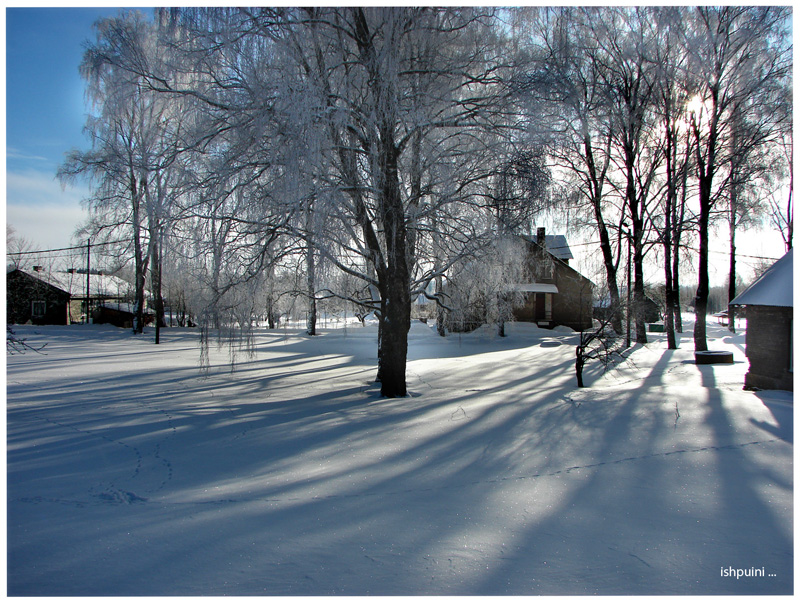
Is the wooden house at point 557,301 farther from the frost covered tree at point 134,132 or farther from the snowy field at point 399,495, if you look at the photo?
the frost covered tree at point 134,132

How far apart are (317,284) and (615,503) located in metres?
5.25

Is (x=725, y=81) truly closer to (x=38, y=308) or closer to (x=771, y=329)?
(x=771, y=329)

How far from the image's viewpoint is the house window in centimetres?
3728

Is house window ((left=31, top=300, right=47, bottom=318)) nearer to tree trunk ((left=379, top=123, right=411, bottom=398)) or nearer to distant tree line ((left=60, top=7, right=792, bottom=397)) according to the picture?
distant tree line ((left=60, top=7, right=792, bottom=397))

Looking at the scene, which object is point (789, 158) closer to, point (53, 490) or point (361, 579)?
point (361, 579)

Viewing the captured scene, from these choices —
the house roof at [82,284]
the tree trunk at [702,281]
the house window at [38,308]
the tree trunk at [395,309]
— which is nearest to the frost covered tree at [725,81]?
the tree trunk at [702,281]

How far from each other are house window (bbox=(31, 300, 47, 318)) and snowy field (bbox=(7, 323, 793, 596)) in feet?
116

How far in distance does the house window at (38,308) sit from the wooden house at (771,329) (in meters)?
45.0

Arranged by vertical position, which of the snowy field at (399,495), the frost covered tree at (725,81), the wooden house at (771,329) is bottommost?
the snowy field at (399,495)

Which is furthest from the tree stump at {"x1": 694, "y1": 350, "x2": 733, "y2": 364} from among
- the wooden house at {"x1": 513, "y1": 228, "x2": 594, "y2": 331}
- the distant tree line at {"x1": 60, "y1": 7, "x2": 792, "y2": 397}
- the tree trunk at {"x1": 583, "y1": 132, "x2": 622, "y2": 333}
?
the wooden house at {"x1": 513, "y1": 228, "x2": 594, "y2": 331}

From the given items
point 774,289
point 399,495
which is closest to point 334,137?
point 399,495

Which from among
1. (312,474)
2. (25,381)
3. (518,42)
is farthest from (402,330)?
(25,381)

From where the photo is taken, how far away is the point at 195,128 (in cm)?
789

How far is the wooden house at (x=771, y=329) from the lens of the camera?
916 cm
